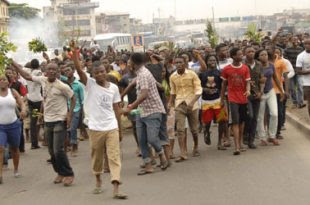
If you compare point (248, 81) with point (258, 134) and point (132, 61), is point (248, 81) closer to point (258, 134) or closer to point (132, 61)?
point (258, 134)

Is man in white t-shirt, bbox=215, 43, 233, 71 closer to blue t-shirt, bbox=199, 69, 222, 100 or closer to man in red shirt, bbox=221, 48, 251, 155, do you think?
blue t-shirt, bbox=199, 69, 222, 100

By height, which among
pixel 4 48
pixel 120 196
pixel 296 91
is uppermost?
pixel 4 48

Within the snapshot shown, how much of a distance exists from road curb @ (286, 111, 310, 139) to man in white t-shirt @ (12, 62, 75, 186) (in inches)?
206

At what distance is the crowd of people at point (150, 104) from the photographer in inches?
369

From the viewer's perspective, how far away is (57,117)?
10.4 metres

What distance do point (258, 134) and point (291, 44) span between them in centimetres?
594

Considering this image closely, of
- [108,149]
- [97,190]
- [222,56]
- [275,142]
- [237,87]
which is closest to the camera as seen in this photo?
[108,149]

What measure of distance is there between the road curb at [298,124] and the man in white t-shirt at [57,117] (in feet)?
17.2

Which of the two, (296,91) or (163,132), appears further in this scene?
(296,91)

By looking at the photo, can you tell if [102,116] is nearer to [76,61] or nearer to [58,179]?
[76,61]

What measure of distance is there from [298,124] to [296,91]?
3.15 meters

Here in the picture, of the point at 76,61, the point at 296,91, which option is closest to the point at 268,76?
the point at 76,61

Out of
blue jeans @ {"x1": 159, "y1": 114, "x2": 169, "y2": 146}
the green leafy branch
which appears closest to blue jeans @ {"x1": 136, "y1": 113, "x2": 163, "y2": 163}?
blue jeans @ {"x1": 159, "y1": 114, "x2": 169, "y2": 146}

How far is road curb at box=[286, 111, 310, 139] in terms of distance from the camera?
1385 cm
